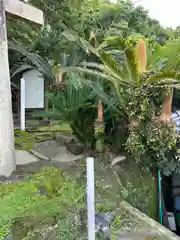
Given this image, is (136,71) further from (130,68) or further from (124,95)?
(124,95)

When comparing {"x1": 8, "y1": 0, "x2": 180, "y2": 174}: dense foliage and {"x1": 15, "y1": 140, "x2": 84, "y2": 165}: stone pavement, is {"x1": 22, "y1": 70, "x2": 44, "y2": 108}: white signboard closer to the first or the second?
{"x1": 8, "y1": 0, "x2": 180, "y2": 174}: dense foliage

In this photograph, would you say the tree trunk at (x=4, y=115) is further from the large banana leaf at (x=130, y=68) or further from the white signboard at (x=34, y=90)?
the white signboard at (x=34, y=90)

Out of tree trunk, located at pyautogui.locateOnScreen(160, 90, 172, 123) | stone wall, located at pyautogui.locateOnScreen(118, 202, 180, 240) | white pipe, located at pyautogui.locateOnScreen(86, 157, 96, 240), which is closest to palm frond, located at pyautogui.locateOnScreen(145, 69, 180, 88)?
tree trunk, located at pyautogui.locateOnScreen(160, 90, 172, 123)

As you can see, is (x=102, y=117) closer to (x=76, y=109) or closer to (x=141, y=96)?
(x=76, y=109)

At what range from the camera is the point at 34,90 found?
26.8ft

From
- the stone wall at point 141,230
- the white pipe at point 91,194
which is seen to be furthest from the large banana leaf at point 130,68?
the white pipe at point 91,194

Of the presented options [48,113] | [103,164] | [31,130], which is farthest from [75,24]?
[103,164]

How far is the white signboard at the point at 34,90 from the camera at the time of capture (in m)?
7.97

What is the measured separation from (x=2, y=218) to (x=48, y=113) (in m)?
2.69

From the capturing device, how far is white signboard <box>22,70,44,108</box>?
314 inches

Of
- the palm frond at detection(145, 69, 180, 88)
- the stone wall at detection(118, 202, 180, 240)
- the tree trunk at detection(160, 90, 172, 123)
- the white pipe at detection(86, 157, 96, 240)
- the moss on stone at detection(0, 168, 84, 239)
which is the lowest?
the stone wall at detection(118, 202, 180, 240)

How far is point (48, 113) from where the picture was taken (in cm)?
522

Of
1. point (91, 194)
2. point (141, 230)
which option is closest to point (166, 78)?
point (141, 230)

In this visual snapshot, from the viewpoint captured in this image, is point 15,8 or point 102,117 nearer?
point 15,8
